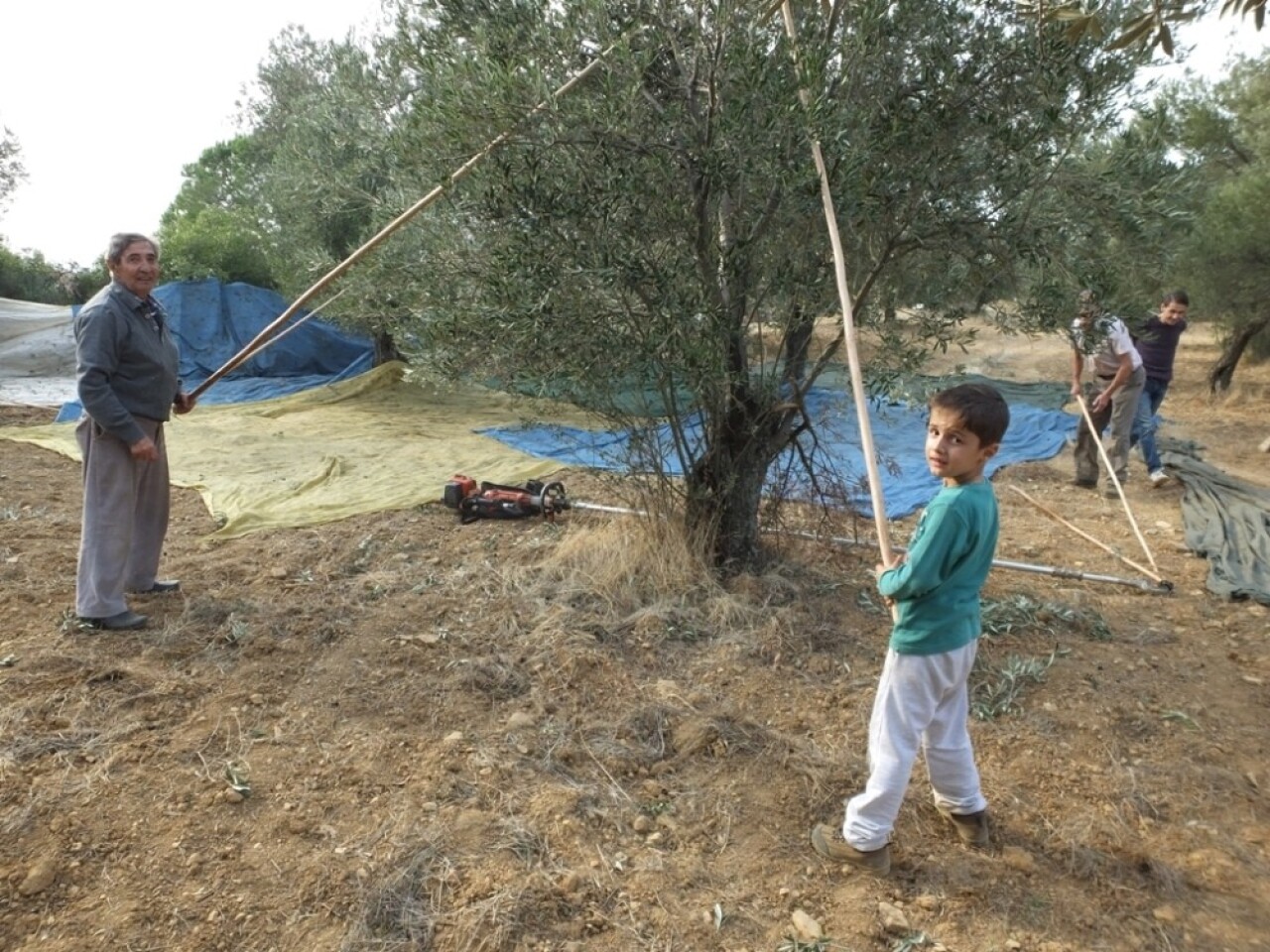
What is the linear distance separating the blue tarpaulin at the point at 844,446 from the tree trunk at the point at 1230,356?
383 cm

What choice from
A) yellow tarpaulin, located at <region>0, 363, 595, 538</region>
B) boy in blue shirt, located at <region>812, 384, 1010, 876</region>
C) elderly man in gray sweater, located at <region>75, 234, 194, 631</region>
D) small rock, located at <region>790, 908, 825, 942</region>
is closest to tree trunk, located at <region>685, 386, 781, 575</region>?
yellow tarpaulin, located at <region>0, 363, 595, 538</region>

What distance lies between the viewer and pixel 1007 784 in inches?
129

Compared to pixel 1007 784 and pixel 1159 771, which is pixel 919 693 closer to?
pixel 1007 784

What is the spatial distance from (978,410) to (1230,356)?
1401cm

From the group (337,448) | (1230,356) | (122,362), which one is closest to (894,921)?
(122,362)

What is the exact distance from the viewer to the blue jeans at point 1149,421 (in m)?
7.79

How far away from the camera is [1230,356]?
1358 centimetres

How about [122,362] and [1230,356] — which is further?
[1230,356]

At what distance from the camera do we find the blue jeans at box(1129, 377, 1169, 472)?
7785 mm

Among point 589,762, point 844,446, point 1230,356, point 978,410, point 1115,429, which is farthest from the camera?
point 1230,356

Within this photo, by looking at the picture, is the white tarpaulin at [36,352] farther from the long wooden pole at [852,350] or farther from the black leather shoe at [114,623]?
the long wooden pole at [852,350]

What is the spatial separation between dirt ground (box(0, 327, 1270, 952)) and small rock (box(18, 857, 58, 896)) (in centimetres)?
1

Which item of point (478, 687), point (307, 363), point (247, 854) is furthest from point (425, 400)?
point (247, 854)

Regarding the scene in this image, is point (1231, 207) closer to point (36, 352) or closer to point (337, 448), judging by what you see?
point (337, 448)
